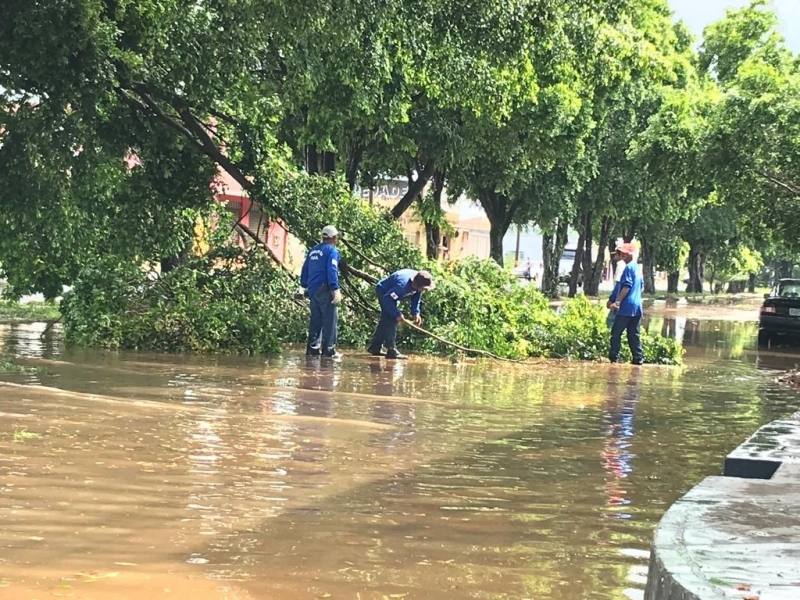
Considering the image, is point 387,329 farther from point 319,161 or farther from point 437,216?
point 437,216

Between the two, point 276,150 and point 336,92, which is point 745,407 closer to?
point 276,150

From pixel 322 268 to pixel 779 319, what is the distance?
551 inches

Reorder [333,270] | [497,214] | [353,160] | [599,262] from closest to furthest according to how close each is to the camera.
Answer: [333,270], [353,160], [497,214], [599,262]

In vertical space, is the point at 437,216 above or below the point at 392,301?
above

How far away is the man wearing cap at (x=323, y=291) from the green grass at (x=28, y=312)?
6945 mm

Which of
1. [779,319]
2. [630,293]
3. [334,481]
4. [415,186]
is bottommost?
[334,481]

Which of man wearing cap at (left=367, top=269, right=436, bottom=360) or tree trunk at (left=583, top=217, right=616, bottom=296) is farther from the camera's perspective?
tree trunk at (left=583, top=217, right=616, bottom=296)

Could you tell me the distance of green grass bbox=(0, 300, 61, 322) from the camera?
19859 mm

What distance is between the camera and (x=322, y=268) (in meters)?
14.0

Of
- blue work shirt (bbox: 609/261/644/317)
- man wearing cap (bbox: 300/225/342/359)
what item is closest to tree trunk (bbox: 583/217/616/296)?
blue work shirt (bbox: 609/261/644/317)

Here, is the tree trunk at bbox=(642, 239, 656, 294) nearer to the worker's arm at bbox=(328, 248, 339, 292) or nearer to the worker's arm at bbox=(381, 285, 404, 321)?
the worker's arm at bbox=(381, 285, 404, 321)

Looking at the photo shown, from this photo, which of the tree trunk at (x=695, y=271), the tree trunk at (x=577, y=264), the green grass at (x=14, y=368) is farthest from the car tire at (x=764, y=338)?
the tree trunk at (x=695, y=271)

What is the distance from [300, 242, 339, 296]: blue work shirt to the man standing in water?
164 inches

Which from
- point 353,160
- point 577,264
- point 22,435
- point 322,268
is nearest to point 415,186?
point 353,160
